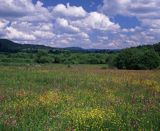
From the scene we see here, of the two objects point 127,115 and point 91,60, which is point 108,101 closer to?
point 127,115

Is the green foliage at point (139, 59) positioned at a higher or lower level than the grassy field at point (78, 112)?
lower

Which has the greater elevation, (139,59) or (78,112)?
(78,112)

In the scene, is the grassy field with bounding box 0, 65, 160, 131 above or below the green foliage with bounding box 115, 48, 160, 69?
above

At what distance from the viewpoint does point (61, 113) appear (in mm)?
13070

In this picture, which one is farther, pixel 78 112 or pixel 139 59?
pixel 139 59

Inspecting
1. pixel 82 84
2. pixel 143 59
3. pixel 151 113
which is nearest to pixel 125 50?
pixel 143 59

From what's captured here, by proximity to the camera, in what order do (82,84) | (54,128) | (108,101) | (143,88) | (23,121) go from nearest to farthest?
(54,128)
(23,121)
(108,101)
(143,88)
(82,84)

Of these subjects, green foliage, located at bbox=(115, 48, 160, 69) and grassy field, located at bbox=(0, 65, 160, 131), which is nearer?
grassy field, located at bbox=(0, 65, 160, 131)

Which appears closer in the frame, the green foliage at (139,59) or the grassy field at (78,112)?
the grassy field at (78,112)

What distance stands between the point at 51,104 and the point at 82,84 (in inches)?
362

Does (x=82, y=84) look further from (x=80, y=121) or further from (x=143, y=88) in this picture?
(x=80, y=121)

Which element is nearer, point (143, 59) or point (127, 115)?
point (127, 115)

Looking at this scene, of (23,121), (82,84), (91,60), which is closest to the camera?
(23,121)

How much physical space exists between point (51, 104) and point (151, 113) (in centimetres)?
393
